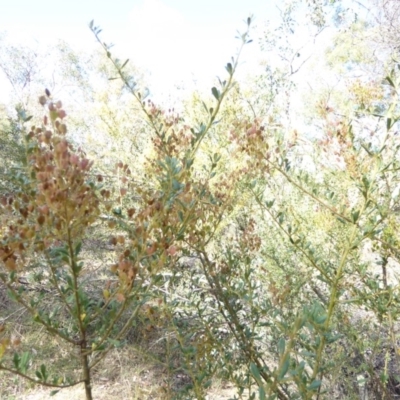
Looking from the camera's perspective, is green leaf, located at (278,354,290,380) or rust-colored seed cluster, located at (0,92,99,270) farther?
rust-colored seed cluster, located at (0,92,99,270)

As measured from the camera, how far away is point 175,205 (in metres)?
1.05

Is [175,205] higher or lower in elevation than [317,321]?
higher

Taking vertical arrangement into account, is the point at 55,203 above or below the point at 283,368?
above

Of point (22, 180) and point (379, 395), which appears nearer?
point (22, 180)

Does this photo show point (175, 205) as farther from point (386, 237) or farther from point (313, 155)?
point (313, 155)

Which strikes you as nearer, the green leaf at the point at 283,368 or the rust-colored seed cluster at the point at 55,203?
the green leaf at the point at 283,368

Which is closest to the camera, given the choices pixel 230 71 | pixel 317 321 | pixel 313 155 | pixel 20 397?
pixel 317 321

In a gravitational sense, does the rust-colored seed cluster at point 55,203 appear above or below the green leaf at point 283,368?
above

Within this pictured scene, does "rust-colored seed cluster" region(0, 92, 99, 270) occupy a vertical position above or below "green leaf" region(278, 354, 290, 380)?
above

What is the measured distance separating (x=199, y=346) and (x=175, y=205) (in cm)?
58

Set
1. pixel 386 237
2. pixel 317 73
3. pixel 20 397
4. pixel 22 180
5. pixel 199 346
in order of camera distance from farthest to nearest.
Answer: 1. pixel 317 73
2. pixel 20 397
3. pixel 386 237
4. pixel 199 346
5. pixel 22 180

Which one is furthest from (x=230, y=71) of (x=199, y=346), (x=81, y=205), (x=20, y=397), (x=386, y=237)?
(x=20, y=397)

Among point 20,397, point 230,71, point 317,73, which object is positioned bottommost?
point 20,397

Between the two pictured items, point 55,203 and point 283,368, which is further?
point 55,203
